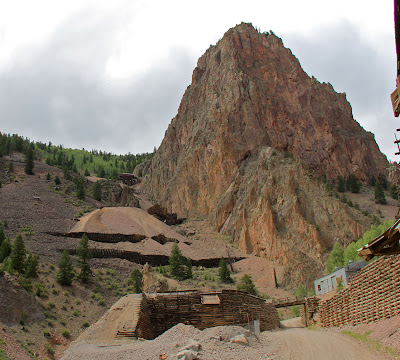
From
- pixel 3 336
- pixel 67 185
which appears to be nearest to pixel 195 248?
pixel 67 185

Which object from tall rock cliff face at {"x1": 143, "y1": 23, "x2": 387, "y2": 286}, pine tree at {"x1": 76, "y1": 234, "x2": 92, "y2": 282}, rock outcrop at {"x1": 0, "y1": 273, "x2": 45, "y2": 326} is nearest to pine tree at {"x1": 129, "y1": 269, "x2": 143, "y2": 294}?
pine tree at {"x1": 76, "y1": 234, "x2": 92, "y2": 282}

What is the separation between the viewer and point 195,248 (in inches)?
2763

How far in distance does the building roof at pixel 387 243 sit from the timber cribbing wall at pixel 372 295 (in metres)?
10.9

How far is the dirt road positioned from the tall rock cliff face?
4392 cm

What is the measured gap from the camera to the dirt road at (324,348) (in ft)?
51.2

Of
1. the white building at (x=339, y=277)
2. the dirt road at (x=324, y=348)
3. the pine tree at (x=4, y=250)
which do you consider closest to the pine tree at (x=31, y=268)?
the pine tree at (x=4, y=250)

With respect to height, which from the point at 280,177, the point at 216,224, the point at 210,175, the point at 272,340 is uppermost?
the point at 210,175

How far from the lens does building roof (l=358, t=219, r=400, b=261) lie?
8.22 metres

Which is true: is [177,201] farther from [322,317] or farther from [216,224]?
[322,317]

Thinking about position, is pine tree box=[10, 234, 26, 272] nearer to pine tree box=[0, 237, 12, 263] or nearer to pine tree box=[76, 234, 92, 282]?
pine tree box=[0, 237, 12, 263]

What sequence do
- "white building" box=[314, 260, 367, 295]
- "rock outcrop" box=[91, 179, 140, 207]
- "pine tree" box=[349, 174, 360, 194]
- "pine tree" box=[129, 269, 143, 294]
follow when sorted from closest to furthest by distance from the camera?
"white building" box=[314, 260, 367, 295]
"pine tree" box=[129, 269, 143, 294]
"pine tree" box=[349, 174, 360, 194]
"rock outcrop" box=[91, 179, 140, 207]

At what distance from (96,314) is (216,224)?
45.8m

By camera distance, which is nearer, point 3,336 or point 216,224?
point 3,336

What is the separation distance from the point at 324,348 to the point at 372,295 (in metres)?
4.59
